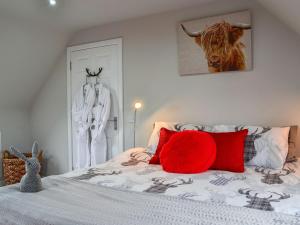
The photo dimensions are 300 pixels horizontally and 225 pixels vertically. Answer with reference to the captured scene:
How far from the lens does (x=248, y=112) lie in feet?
9.43

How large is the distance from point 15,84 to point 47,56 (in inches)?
22.8

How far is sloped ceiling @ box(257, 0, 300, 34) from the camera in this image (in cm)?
206

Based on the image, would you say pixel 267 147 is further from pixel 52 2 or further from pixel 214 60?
pixel 52 2

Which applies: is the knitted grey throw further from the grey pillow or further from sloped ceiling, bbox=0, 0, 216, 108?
sloped ceiling, bbox=0, 0, 216, 108

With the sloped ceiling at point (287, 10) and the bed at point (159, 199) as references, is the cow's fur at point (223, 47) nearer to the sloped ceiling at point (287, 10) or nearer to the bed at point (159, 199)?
the sloped ceiling at point (287, 10)

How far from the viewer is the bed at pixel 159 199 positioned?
1302 mm

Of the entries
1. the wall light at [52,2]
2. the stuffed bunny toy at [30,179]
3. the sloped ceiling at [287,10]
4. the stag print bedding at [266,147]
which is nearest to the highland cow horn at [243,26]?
the sloped ceiling at [287,10]

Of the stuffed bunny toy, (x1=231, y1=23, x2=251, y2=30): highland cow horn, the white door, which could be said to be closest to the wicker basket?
the white door

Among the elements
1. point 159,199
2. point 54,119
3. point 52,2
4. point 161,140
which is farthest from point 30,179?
point 54,119

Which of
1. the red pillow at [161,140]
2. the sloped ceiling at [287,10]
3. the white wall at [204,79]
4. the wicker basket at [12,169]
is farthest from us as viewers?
the wicker basket at [12,169]

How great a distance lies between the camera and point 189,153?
2.28 metres

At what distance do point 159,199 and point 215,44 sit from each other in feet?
6.30

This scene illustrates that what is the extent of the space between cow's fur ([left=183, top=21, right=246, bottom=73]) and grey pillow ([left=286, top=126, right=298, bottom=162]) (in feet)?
2.45

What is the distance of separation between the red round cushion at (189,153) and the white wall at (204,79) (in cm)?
72
